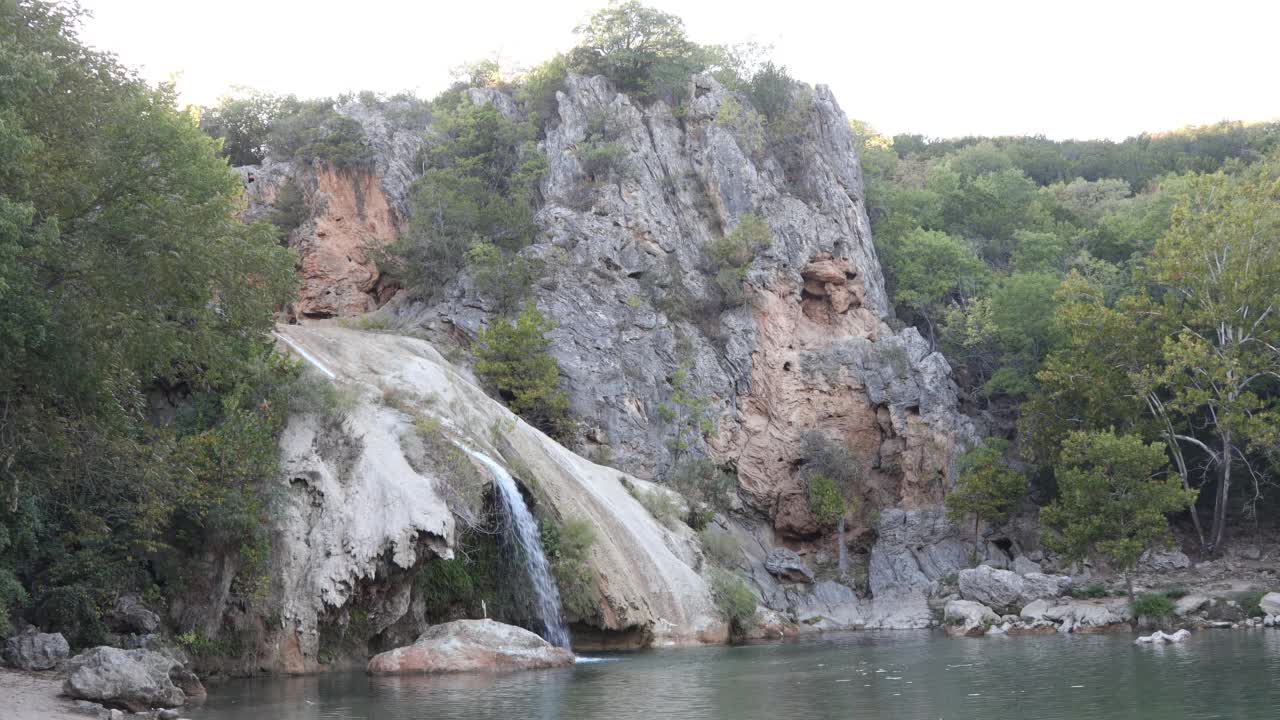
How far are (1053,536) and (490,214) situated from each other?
2985 cm

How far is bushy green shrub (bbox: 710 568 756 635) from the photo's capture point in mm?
35375

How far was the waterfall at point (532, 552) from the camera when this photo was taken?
29328 millimetres

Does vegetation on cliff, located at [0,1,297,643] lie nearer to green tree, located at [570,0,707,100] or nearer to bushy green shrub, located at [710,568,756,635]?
bushy green shrub, located at [710,568,756,635]

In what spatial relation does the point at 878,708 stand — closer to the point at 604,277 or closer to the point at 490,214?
the point at 604,277

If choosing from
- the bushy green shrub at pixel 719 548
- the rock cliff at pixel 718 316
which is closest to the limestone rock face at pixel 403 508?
the bushy green shrub at pixel 719 548

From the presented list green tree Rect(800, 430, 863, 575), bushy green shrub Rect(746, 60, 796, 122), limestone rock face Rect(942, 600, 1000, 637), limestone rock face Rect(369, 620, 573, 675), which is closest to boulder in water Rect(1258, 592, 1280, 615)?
limestone rock face Rect(942, 600, 1000, 637)

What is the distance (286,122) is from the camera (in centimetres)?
6025

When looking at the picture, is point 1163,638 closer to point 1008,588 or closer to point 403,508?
point 1008,588

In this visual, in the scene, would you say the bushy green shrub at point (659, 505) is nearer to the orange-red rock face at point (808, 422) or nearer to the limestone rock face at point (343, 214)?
the orange-red rock face at point (808, 422)

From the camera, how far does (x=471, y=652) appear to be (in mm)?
25328

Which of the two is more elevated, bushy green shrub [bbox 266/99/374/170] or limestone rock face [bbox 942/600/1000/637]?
bushy green shrub [bbox 266/99/374/170]

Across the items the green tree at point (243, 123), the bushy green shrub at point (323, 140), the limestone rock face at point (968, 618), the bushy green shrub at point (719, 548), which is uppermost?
the green tree at point (243, 123)

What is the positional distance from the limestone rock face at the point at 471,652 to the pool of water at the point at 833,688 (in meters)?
0.72

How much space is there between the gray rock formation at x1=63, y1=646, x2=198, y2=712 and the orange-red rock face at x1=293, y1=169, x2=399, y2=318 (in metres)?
39.2
